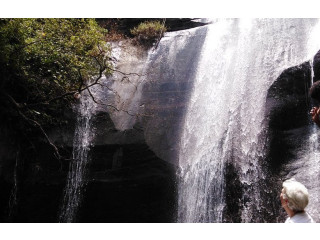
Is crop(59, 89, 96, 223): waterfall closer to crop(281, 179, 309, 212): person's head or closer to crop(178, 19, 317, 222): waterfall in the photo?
crop(178, 19, 317, 222): waterfall

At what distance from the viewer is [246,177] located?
14.6 ft

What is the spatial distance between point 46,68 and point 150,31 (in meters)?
2.49

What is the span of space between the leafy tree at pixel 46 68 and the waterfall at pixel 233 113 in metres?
1.80

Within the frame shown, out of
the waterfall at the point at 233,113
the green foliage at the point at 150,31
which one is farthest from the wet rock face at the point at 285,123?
the green foliage at the point at 150,31

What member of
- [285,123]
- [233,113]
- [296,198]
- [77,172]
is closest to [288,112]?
[285,123]

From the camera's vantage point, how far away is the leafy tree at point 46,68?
495 cm

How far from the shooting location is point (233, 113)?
498 cm

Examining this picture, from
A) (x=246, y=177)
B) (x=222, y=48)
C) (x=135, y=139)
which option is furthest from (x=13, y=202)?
(x=222, y=48)

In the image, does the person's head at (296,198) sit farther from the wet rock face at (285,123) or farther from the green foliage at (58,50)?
the green foliage at (58,50)

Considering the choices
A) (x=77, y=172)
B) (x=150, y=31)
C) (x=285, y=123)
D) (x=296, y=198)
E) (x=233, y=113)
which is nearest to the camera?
(x=296, y=198)

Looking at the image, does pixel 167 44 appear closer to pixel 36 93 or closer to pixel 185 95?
pixel 185 95

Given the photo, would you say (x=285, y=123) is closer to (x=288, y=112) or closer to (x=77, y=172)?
(x=288, y=112)

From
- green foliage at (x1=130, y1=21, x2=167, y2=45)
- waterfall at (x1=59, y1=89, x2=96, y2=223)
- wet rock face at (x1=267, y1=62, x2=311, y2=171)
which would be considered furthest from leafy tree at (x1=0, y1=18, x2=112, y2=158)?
wet rock face at (x1=267, y1=62, x2=311, y2=171)

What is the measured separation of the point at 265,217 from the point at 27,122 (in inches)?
157
